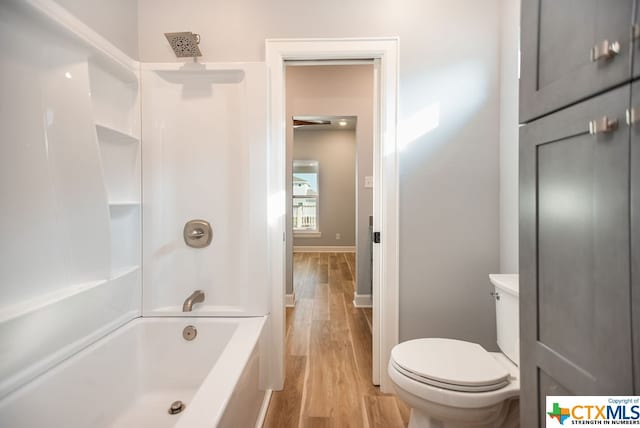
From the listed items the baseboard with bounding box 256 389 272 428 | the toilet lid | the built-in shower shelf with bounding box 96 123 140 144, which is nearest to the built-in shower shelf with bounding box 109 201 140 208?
the built-in shower shelf with bounding box 96 123 140 144

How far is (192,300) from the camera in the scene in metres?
1.68

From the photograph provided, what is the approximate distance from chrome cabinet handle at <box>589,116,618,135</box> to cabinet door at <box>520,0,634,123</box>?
0.23 ft

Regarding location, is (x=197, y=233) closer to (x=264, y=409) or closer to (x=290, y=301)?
(x=264, y=409)

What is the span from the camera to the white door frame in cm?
180

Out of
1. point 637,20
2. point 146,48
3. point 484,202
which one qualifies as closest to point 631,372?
Result: point 637,20

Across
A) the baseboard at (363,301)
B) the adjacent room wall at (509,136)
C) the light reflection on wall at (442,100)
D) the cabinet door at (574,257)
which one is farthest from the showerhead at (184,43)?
the baseboard at (363,301)

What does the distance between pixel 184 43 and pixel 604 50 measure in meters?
1.78

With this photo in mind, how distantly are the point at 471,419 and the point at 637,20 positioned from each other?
1.34m

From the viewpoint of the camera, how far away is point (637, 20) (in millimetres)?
597

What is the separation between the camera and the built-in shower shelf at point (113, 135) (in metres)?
1.45

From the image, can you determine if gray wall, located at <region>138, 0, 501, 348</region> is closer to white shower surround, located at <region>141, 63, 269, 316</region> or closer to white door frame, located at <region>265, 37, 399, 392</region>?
white door frame, located at <region>265, 37, 399, 392</region>

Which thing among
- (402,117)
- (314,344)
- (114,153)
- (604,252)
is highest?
(402,117)

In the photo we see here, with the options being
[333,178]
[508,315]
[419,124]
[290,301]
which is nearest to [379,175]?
[419,124]

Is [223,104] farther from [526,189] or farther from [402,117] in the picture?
[526,189]
